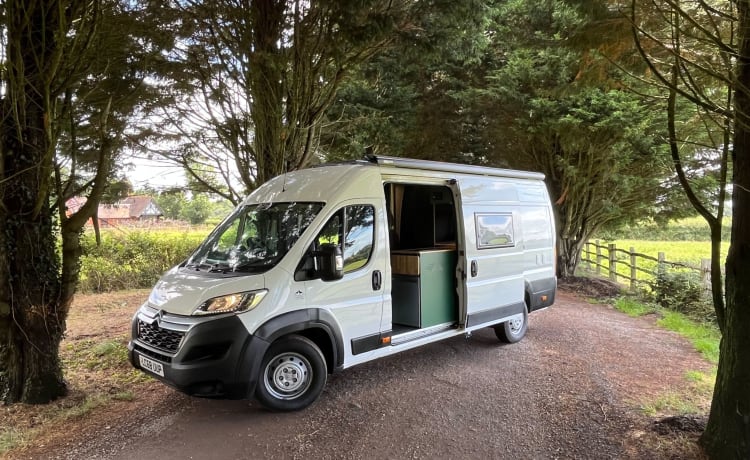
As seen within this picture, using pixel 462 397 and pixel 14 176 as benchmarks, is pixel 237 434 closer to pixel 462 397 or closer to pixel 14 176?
pixel 462 397

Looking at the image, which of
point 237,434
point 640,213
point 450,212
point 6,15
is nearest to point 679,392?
point 450,212

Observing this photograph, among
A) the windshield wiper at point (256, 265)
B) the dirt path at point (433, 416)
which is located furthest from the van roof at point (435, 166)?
the dirt path at point (433, 416)

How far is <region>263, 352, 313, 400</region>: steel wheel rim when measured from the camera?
4.22 metres

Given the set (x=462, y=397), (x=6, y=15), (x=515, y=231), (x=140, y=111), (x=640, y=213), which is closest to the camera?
(x=6, y=15)

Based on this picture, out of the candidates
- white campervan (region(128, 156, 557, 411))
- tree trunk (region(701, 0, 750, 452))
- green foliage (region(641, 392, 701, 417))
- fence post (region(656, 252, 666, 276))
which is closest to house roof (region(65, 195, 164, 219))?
white campervan (region(128, 156, 557, 411))

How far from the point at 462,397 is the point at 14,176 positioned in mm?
4832

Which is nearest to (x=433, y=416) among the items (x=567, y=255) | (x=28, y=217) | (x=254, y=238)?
(x=254, y=238)

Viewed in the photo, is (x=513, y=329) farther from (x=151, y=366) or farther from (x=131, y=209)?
(x=131, y=209)

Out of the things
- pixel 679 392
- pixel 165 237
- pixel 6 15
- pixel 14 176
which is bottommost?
pixel 679 392

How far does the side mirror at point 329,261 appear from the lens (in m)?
4.34

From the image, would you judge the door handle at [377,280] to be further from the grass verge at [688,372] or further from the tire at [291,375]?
the grass verge at [688,372]

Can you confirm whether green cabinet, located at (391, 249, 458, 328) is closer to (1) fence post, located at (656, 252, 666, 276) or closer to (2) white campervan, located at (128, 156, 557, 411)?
(2) white campervan, located at (128, 156, 557, 411)

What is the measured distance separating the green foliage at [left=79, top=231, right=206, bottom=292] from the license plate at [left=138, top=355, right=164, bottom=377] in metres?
8.17

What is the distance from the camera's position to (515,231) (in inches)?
262
